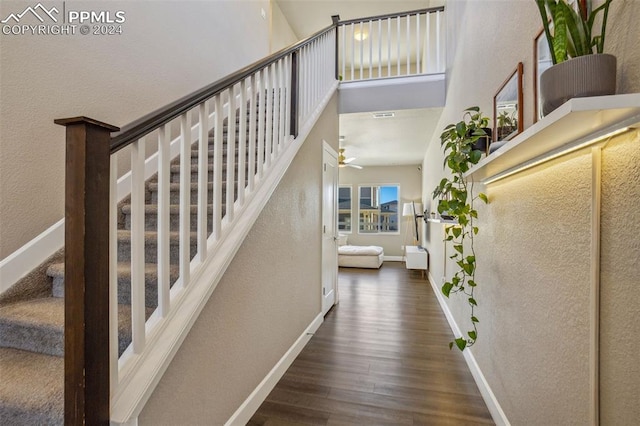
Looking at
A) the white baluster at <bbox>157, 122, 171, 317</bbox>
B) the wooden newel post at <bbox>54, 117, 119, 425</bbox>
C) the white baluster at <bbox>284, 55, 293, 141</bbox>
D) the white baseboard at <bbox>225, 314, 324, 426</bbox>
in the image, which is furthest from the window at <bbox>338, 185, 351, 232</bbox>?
the wooden newel post at <bbox>54, 117, 119, 425</bbox>

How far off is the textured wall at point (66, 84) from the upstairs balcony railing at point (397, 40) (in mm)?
2021

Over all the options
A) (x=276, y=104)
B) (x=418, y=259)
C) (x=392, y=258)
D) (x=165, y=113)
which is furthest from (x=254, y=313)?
(x=392, y=258)

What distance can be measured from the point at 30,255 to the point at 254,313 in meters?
1.23

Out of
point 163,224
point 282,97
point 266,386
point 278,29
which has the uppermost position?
point 278,29

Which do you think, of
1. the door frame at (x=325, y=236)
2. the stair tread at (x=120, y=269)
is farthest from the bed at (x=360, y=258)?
the stair tread at (x=120, y=269)

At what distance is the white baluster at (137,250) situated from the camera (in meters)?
1.08

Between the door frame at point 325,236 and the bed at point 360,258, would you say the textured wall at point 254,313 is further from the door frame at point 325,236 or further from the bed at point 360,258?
the bed at point 360,258

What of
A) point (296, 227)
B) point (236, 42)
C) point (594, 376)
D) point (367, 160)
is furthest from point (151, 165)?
point (367, 160)

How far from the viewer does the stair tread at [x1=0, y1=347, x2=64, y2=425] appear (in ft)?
3.28

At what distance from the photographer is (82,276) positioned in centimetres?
87

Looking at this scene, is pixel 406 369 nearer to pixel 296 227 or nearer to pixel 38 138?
pixel 296 227

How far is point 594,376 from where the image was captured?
93 centimetres

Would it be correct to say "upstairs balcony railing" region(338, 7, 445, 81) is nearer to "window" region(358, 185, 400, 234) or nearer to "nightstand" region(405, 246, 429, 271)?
"window" region(358, 185, 400, 234)

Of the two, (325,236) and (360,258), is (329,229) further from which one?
(360,258)
